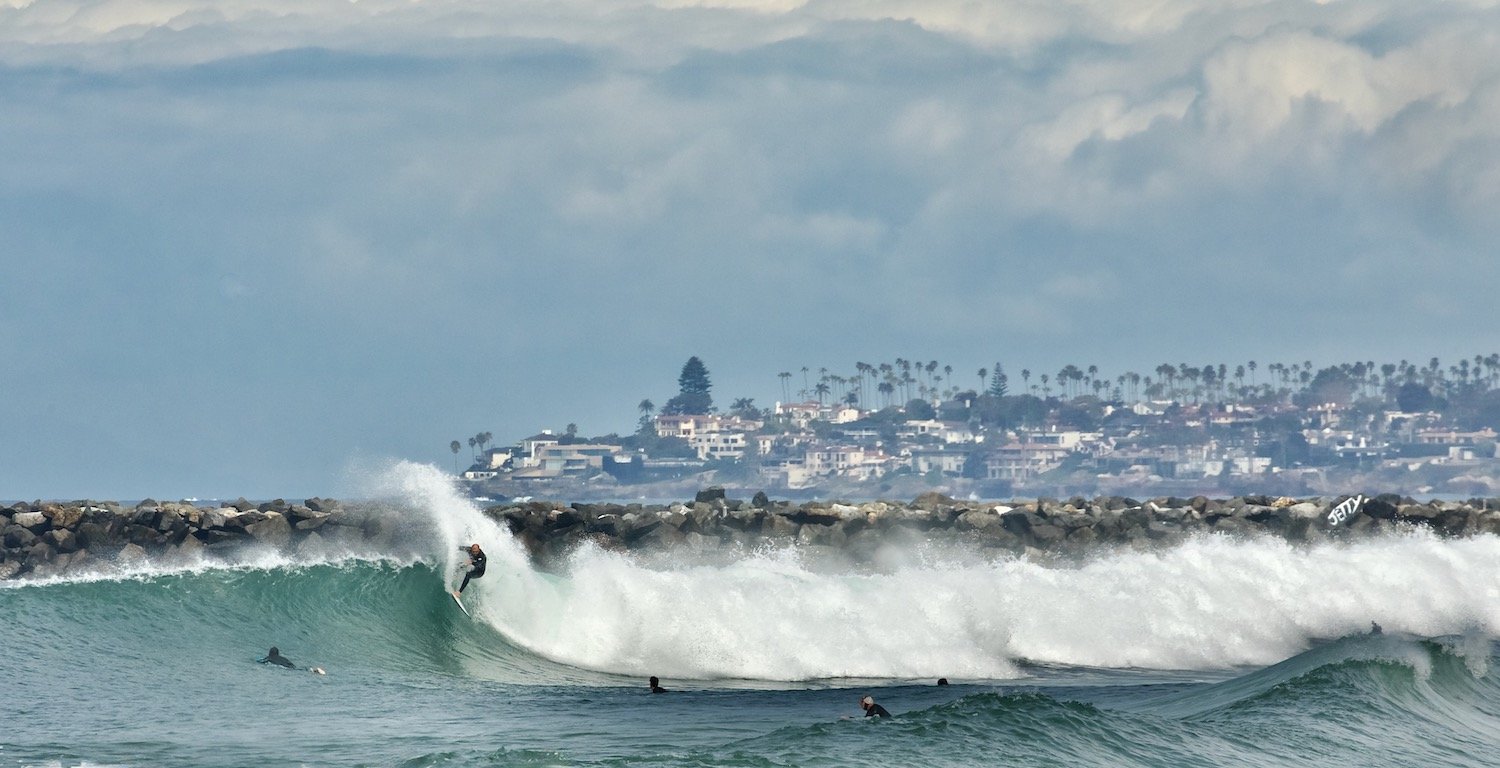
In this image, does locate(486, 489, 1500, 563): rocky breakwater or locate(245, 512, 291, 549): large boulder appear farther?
locate(486, 489, 1500, 563): rocky breakwater

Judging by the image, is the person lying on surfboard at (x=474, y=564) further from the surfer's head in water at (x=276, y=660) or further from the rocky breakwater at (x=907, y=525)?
the rocky breakwater at (x=907, y=525)

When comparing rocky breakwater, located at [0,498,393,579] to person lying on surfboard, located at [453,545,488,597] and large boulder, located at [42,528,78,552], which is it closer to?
large boulder, located at [42,528,78,552]

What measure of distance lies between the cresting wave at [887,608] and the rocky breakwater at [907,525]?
2828 millimetres

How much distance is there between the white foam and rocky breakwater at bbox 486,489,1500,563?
223 cm

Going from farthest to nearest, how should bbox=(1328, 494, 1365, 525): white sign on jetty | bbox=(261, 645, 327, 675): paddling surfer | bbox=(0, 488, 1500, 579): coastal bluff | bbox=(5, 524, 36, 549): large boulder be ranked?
bbox=(1328, 494, 1365, 525): white sign on jetty
bbox=(5, 524, 36, 549): large boulder
bbox=(0, 488, 1500, 579): coastal bluff
bbox=(261, 645, 327, 675): paddling surfer

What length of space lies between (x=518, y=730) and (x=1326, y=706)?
1012 cm

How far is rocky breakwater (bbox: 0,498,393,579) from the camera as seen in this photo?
3008 cm

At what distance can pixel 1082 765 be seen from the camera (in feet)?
55.2

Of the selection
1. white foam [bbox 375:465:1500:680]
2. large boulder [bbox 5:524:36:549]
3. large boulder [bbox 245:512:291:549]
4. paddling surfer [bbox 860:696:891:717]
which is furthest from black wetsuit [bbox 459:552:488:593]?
paddling surfer [bbox 860:696:891:717]

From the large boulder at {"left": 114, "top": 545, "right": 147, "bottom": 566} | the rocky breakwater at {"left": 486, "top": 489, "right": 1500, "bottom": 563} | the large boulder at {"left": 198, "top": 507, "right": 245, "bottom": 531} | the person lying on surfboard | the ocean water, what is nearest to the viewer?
the ocean water

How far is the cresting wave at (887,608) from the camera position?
2562 cm

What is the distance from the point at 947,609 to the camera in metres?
27.4

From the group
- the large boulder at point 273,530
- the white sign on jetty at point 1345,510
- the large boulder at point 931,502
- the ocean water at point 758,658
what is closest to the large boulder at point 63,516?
the ocean water at point 758,658

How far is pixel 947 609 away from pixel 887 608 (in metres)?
1.02
